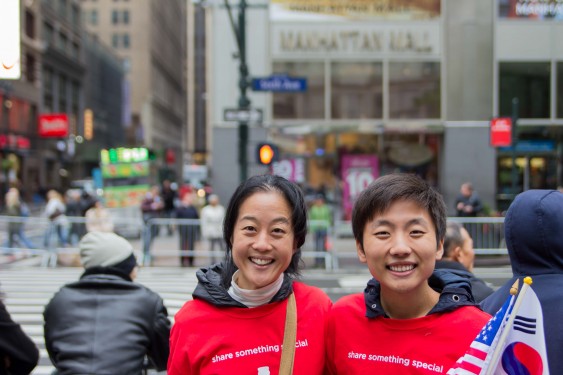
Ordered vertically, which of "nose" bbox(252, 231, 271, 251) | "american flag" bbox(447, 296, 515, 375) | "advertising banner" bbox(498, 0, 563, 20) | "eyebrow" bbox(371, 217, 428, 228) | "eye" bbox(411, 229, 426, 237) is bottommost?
"american flag" bbox(447, 296, 515, 375)

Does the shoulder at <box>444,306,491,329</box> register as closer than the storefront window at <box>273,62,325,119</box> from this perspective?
Yes

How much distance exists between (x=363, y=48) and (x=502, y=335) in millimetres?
21589

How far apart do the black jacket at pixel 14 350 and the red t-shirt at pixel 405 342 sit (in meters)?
1.71

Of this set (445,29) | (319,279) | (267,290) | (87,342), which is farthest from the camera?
(445,29)

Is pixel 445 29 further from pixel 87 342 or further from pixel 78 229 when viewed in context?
pixel 87 342

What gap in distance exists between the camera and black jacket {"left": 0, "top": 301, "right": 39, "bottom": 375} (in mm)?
3109

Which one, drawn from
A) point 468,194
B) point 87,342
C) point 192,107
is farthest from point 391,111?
point 192,107

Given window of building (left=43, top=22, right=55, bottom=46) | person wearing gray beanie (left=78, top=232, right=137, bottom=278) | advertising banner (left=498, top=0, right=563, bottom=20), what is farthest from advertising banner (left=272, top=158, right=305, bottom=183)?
window of building (left=43, top=22, right=55, bottom=46)

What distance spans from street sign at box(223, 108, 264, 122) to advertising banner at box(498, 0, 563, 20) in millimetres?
12649

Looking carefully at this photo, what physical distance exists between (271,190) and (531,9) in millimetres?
22990

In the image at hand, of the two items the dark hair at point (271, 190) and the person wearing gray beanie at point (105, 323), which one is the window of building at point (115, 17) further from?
the dark hair at point (271, 190)

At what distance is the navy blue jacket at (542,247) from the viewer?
249 centimetres

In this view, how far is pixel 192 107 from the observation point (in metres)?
122

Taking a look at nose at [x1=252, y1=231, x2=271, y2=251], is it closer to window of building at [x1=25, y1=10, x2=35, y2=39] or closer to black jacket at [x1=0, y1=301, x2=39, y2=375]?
black jacket at [x1=0, y1=301, x2=39, y2=375]
